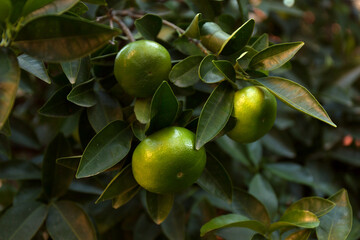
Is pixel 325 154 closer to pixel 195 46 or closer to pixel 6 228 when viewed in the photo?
pixel 195 46

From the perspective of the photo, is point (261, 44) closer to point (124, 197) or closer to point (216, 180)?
point (216, 180)

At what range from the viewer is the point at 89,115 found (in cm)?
63

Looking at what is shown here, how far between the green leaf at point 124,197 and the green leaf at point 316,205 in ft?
0.98

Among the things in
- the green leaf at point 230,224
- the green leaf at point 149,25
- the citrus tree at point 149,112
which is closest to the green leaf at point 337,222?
the citrus tree at point 149,112

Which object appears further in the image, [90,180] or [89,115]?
[90,180]

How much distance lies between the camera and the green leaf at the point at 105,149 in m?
0.53

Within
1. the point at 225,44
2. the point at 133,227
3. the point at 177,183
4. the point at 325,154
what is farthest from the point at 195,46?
the point at 325,154

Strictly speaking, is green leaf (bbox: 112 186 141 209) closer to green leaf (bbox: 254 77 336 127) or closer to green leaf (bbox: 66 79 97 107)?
green leaf (bbox: 66 79 97 107)

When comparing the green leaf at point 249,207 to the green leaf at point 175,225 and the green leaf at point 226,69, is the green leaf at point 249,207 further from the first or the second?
the green leaf at point 226,69

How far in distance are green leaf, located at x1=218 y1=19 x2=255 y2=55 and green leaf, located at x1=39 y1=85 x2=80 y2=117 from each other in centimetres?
27

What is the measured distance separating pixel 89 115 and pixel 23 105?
0.72 meters

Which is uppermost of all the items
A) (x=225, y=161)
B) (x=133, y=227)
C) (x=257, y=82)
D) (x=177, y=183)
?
(x=257, y=82)

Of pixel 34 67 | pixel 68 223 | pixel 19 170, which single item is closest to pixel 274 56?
pixel 34 67

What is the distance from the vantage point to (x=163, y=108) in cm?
55
